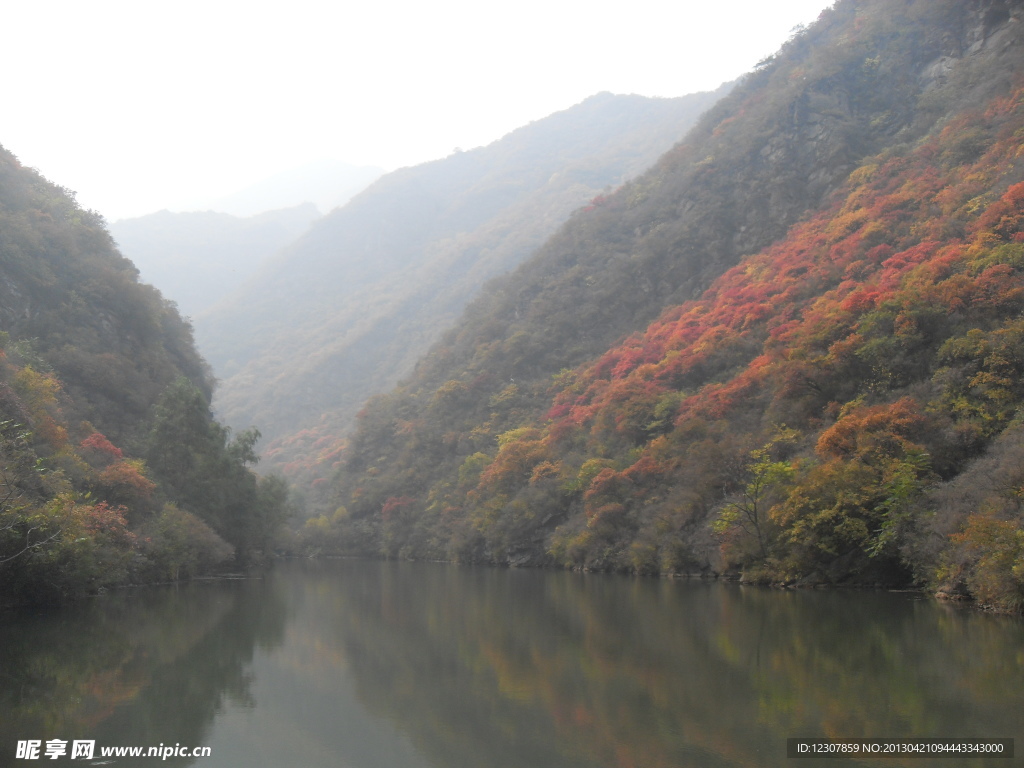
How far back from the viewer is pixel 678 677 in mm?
12820

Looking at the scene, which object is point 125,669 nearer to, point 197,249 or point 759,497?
point 759,497

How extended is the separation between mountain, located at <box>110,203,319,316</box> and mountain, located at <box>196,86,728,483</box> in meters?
15.1

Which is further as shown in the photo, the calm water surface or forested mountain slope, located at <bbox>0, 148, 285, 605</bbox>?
forested mountain slope, located at <bbox>0, 148, 285, 605</bbox>

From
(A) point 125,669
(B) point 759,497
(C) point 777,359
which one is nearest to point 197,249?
(C) point 777,359

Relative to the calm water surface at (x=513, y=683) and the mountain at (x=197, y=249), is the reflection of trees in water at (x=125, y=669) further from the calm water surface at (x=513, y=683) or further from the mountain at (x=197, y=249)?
the mountain at (x=197, y=249)

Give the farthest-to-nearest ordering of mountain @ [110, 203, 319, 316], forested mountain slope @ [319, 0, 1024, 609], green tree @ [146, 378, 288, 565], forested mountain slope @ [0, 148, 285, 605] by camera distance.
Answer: mountain @ [110, 203, 319, 316] < green tree @ [146, 378, 288, 565] < forested mountain slope @ [319, 0, 1024, 609] < forested mountain slope @ [0, 148, 285, 605]

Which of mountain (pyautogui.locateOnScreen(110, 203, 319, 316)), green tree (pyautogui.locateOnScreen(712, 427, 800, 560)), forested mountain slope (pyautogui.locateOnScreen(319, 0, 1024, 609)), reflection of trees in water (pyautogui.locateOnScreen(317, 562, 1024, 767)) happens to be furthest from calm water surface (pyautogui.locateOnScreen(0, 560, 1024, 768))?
mountain (pyautogui.locateOnScreen(110, 203, 319, 316))

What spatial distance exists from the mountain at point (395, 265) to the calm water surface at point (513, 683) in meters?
76.8

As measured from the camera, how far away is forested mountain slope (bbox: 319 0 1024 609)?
89.4 ft

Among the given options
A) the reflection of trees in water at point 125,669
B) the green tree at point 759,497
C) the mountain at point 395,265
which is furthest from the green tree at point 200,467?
the mountain at point 395,265

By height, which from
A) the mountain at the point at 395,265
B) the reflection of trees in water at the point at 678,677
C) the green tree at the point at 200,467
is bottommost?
the reflection of trees in water at the point at 678,677

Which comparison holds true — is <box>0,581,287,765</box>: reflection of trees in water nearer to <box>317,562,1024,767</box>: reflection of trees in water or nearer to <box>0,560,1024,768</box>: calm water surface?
<box>0,560,1024,768</box>: calm water surface

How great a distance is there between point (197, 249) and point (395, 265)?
180 ft

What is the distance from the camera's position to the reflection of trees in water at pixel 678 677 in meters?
9.49
